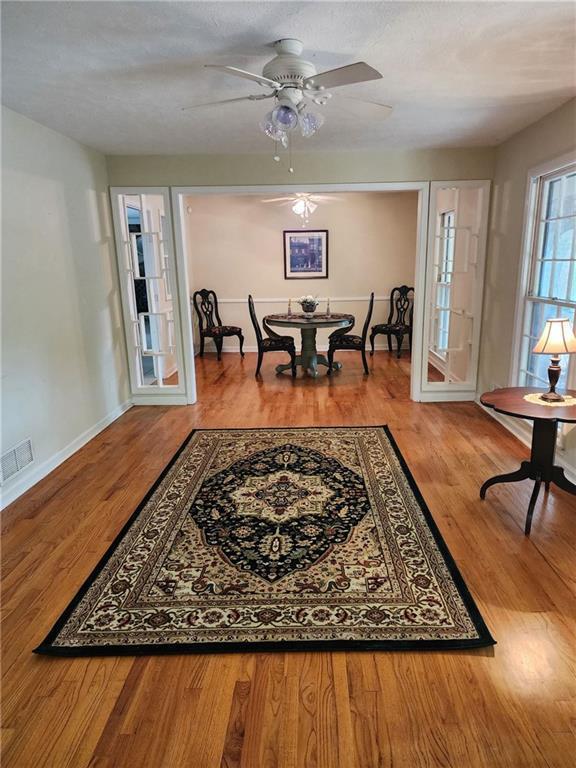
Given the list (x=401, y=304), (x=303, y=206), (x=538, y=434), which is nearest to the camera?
(x=538, y=434)

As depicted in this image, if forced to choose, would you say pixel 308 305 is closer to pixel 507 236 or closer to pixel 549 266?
pixel 507 236

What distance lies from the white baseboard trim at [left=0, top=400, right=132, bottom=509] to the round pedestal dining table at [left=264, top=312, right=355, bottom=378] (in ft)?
7.61

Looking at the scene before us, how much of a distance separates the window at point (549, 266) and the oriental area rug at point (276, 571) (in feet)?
4.50

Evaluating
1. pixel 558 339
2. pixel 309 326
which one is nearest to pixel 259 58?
pixel 558 339

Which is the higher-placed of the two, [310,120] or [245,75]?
[245,75]

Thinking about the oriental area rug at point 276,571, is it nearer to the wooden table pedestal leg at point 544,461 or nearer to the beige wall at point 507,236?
the wooden table pedestal leg at point 544,461

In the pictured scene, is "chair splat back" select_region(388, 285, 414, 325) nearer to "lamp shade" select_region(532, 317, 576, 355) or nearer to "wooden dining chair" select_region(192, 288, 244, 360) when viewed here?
"wooden dining chair" select_region(192, 288, 244, 360)

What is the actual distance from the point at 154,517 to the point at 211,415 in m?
1.98

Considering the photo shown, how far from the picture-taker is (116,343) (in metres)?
4.79

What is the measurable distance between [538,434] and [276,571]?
A: 1.66m

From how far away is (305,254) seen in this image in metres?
7.67

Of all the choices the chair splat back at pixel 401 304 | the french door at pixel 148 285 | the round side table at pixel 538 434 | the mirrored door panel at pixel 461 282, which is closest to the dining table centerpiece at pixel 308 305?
the mirrored door panel at pixel 461 282

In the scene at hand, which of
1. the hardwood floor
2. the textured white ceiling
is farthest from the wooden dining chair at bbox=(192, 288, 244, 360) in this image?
the hardwood floor

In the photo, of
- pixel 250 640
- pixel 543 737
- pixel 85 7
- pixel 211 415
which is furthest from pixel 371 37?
pixel 211 415
